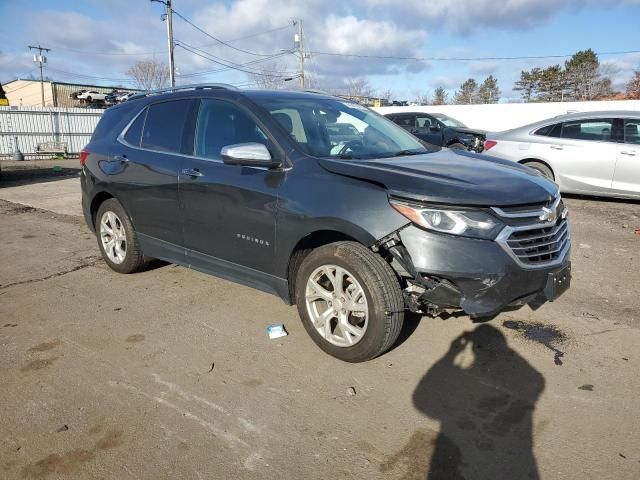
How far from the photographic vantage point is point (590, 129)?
8.39 m

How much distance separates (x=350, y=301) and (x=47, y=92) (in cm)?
6879

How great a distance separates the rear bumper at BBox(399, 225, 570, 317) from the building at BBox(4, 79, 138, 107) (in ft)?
180

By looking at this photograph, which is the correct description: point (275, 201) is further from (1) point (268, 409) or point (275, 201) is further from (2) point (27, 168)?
(2) point (27, 168)

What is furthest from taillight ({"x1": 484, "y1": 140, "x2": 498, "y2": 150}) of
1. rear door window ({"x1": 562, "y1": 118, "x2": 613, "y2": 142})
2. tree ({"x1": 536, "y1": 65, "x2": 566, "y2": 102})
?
tree ({"x1": 536, "y1": 65, "x2": 566, "y2": 102})

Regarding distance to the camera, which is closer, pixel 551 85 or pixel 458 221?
pixel 458 221

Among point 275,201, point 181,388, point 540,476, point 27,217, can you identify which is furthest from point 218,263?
point 27,217

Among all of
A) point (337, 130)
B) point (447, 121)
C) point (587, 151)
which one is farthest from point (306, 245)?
point (447, 121)

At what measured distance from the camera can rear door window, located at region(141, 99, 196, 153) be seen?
427cm

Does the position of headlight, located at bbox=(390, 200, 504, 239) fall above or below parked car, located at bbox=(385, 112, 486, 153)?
below

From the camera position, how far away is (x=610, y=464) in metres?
2.35

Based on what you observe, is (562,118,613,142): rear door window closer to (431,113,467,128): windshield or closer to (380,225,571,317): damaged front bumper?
(380,225,571,317): damaged front bumper

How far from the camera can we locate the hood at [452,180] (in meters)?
2.91

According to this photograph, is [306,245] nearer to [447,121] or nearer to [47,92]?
[447,121]

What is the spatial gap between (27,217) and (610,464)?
29.4ft
